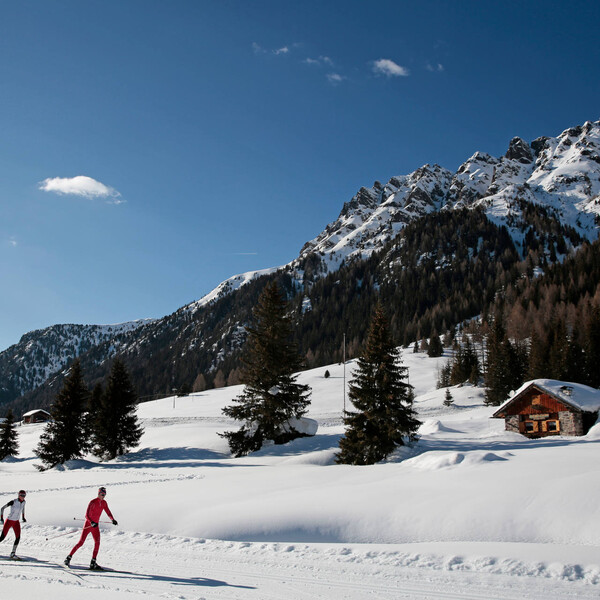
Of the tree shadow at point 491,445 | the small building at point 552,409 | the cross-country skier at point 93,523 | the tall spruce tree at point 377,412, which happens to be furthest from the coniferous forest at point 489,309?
the cross-country skier at point 93,523

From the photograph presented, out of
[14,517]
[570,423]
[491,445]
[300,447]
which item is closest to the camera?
[14,517]

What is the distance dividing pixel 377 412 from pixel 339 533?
13.2 m

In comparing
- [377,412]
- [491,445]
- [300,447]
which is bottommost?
[300,447]

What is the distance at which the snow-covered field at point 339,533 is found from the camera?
26.2 feet

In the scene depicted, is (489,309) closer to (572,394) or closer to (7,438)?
(572,394)

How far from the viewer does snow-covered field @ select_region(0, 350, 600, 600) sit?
799 cm

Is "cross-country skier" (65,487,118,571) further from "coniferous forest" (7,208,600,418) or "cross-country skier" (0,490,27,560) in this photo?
"coniferous forest" (7,208,600,418)

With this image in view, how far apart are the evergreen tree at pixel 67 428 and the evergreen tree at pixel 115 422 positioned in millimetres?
1126

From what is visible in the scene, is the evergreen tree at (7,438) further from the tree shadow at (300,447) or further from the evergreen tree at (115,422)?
the tree shadow at (300,447)

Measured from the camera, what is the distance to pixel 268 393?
30.3 m

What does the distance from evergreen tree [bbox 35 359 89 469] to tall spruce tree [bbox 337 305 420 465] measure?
2002 centimetres

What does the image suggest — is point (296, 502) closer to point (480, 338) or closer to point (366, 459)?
point (366, 459)

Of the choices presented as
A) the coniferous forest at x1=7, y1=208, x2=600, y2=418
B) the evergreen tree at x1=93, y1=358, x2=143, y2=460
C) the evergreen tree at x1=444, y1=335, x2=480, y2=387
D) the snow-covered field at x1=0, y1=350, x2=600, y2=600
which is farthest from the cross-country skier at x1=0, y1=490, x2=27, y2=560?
the evergreen tree at x1=444, y1=335, x2=480, y2=387

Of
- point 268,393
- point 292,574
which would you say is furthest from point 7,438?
point 292,574
